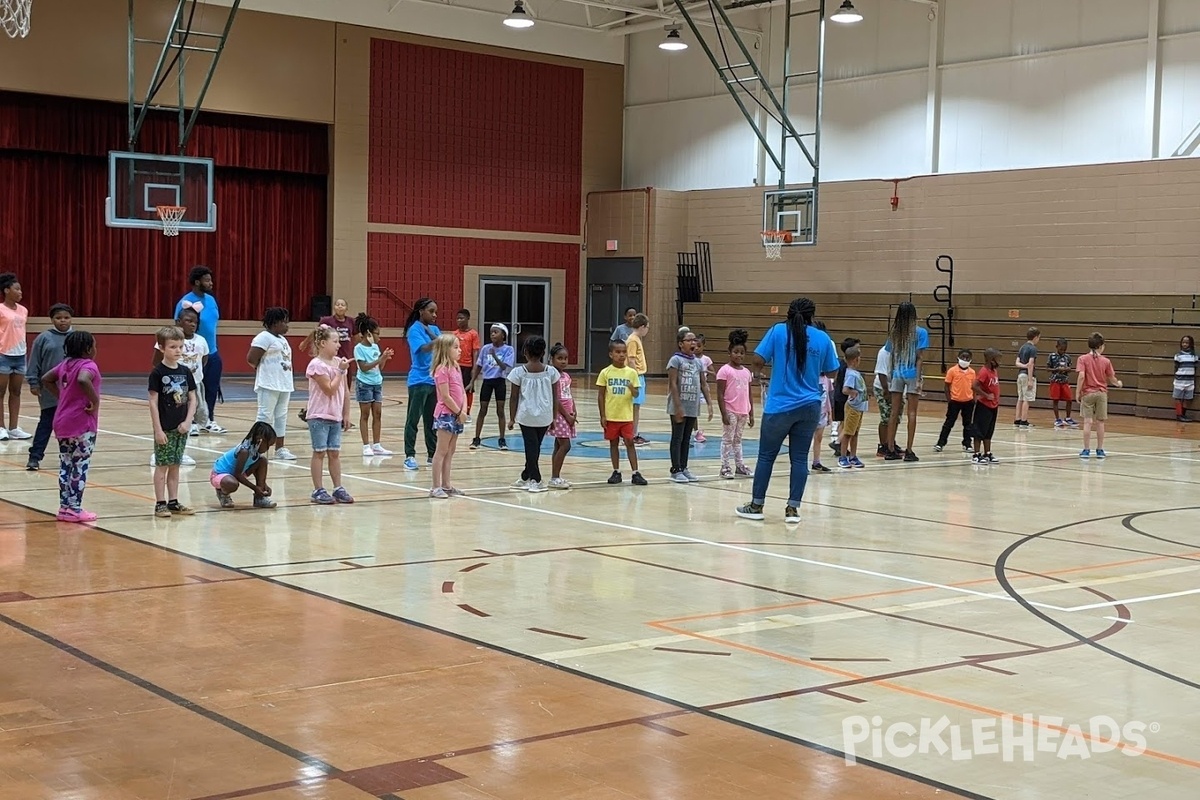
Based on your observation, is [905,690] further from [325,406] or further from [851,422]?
[851,422]

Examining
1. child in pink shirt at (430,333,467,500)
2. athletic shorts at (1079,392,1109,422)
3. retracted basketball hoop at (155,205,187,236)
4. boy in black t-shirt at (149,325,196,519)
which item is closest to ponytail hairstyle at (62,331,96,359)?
boy in black t-shirt at (149,325,196,519)

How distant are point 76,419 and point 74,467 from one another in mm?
395

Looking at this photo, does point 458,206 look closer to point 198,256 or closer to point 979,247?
point 198,256

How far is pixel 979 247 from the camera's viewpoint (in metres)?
30.1

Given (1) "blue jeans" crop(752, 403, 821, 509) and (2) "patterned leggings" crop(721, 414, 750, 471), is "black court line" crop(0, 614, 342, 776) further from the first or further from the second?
(2) "patterned leggings" crop(721, 414, 750, 471)

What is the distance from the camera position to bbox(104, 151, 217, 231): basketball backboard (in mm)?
23062

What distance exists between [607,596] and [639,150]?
3073 cm

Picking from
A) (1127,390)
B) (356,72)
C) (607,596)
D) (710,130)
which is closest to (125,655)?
(607,596)

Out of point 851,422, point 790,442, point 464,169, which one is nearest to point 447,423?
point 790,442

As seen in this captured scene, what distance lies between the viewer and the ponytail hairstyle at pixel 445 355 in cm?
1267

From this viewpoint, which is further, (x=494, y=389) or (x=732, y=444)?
(x=494, y=389)

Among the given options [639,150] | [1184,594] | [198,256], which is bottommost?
[1184,594]

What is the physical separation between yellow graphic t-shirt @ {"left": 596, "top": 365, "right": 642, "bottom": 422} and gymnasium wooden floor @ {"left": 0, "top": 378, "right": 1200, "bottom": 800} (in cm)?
136

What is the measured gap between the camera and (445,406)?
12.6 metres
